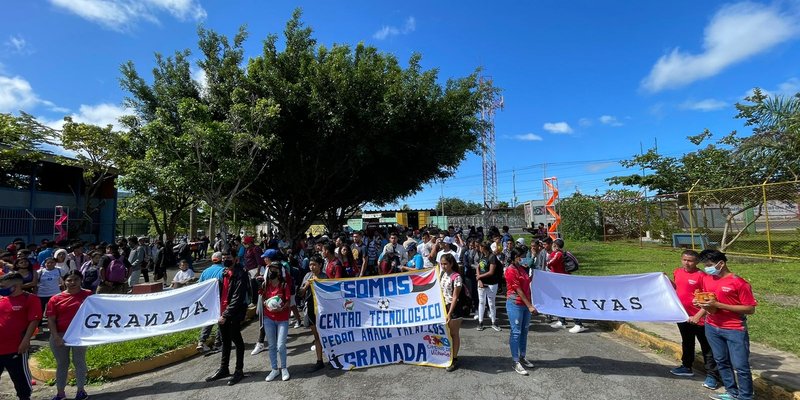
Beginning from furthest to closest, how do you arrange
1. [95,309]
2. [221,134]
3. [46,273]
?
[221,134] → [46,273] → [95,309]

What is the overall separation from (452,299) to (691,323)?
310cm

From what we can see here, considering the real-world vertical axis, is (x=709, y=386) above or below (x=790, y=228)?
below

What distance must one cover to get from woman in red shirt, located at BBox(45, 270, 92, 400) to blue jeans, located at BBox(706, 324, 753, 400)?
7843 mm

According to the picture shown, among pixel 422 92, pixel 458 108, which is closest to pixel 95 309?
pixel 422 92

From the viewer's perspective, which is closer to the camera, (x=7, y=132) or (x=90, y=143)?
(x=7, y=132)

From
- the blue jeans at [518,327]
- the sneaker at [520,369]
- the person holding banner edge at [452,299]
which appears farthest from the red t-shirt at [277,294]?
the sneaker at [520,369]

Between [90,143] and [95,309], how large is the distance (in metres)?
20.8

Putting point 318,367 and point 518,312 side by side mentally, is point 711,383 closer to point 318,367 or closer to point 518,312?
point 518,312

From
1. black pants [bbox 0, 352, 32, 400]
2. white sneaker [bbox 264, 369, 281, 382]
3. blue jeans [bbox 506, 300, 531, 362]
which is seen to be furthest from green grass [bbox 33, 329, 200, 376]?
blue jeans [bbox 506, 300, 531, 362]

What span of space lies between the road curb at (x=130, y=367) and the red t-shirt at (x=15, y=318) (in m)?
1.48

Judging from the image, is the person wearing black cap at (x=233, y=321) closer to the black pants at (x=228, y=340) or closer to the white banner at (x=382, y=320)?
the black pants at (x=228, y=340)

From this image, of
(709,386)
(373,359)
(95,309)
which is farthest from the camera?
(373,359)

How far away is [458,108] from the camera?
16438 mm

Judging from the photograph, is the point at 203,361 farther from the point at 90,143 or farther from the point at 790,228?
the point at 90,143
